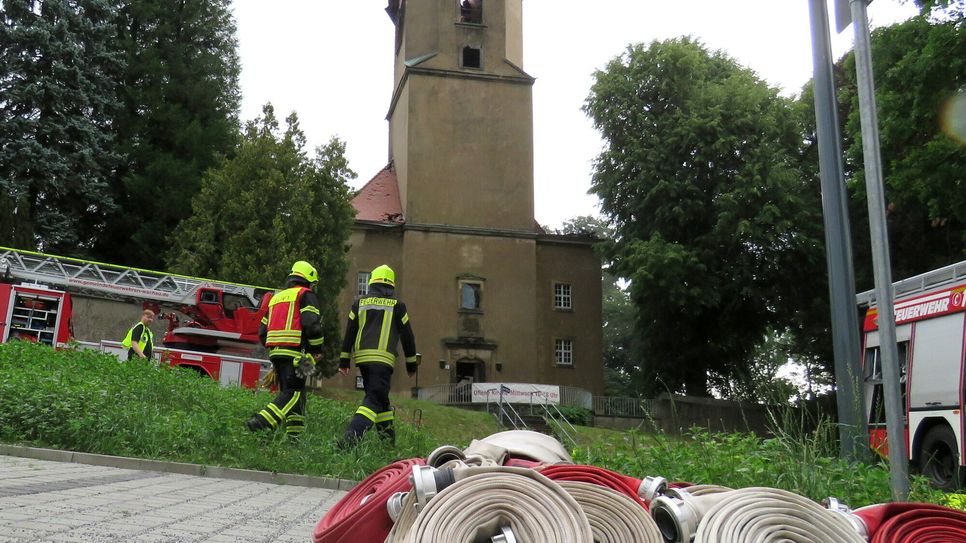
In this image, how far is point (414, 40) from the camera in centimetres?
4775

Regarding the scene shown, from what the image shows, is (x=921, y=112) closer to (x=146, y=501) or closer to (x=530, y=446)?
(x=146, y=501)

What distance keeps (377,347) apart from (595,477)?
284 inches

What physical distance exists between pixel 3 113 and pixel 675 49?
27.1 metres

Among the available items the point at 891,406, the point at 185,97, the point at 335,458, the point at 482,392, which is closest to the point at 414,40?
the point at 185,97

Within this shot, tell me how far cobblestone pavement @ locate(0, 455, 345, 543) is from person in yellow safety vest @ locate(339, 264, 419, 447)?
168 centimetres

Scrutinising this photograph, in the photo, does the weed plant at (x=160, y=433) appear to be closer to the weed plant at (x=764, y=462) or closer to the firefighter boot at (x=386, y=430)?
the firefighter boot at (x=386, y=430)

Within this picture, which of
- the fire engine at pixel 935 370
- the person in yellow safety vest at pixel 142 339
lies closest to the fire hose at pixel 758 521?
the fire engine at pixel 935 370

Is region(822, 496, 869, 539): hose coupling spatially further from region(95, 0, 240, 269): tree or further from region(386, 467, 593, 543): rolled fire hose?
region(95, 0, 240, 269): tree

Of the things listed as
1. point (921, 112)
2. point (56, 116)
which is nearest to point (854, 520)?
point (921, 112)

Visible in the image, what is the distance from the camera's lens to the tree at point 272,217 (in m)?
32.8

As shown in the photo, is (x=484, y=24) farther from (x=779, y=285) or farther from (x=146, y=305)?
(x=146, y=305)

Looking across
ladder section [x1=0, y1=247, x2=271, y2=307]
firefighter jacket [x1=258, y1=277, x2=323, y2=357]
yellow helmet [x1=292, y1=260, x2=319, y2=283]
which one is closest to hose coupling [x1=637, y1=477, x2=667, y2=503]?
firefighter jacket [x1=258, y1=277, x2=323, y2=357]

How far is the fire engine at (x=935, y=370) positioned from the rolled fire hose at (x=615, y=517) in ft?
38.5

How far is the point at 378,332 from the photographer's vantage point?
10570 millimetres
